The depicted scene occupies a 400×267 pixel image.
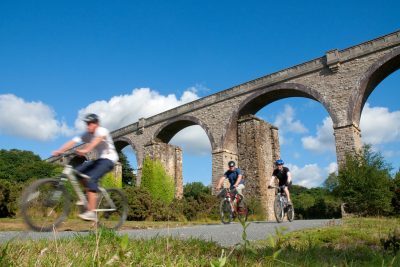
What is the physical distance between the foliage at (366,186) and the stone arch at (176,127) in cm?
1144

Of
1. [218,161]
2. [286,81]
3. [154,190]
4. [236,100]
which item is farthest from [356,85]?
[154,190]

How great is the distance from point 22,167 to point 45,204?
4281 centimetres

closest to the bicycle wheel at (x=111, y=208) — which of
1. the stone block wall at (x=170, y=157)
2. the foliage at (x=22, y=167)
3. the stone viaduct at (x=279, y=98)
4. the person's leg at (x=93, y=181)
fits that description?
the person's leg at (x=93, y=181)

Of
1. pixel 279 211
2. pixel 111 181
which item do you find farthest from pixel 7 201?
pixel 111 181

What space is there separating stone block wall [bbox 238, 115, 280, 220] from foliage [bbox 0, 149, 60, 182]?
68.2 feet

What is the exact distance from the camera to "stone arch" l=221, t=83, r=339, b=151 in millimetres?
20156

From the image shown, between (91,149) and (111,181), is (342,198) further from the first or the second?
(111,181)

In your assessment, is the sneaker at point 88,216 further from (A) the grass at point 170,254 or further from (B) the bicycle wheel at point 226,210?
(B) the bicycle wheel at point 226,210

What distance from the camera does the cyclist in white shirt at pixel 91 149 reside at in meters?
Result: 4.84

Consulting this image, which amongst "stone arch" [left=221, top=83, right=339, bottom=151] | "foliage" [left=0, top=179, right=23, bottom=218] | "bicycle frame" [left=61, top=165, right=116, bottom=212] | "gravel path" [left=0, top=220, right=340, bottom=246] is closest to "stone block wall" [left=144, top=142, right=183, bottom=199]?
"stone arch" [left=221, top=83, right=339, bottom=151]

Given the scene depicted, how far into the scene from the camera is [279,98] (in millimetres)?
23078

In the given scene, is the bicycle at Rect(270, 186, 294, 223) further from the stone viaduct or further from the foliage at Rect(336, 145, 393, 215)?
the stone viaduct

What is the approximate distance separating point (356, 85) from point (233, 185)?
38.6ft

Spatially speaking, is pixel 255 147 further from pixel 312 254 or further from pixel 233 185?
pixel 312 254
